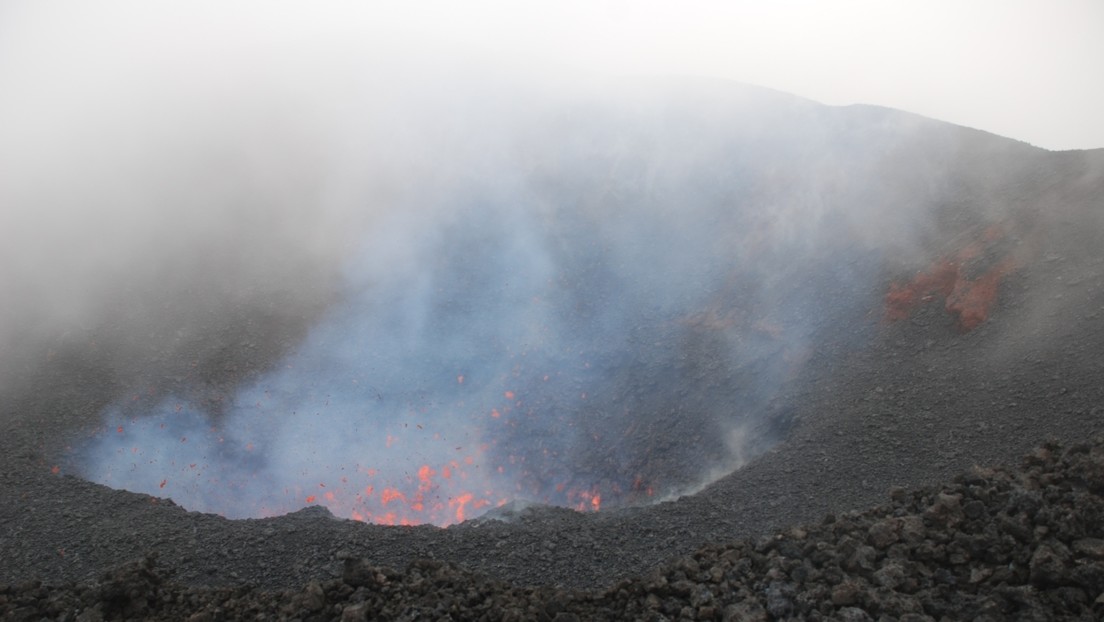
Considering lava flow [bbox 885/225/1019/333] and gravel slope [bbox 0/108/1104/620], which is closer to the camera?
gravel slope [bbox 0/108/1104/620]

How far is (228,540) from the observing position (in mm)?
11156

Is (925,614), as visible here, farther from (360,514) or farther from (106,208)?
(106,208)

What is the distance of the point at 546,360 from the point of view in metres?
22.0

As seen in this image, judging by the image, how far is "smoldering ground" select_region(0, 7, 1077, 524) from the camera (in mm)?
18312

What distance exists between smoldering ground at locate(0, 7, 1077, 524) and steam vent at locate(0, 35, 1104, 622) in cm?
11

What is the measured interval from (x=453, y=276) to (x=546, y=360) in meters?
5.36

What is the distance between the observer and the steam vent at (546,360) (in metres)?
8.81

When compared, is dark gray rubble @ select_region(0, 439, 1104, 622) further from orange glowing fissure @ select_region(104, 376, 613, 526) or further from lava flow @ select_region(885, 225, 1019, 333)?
orange glowing fissure @ select_region(104, 376, 613, 526)

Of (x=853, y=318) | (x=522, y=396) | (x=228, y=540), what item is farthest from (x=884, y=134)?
(x=228, y=540)

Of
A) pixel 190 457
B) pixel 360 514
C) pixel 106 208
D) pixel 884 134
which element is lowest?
pixel 360 514

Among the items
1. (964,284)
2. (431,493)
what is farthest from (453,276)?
(964,284)

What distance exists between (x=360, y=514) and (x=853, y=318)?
13632 millimetres

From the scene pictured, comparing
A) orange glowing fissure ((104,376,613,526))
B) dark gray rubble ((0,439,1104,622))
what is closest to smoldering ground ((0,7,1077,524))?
orange glowing fissure ((104,376,613,526))

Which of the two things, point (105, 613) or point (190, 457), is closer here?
point (105, 613)
